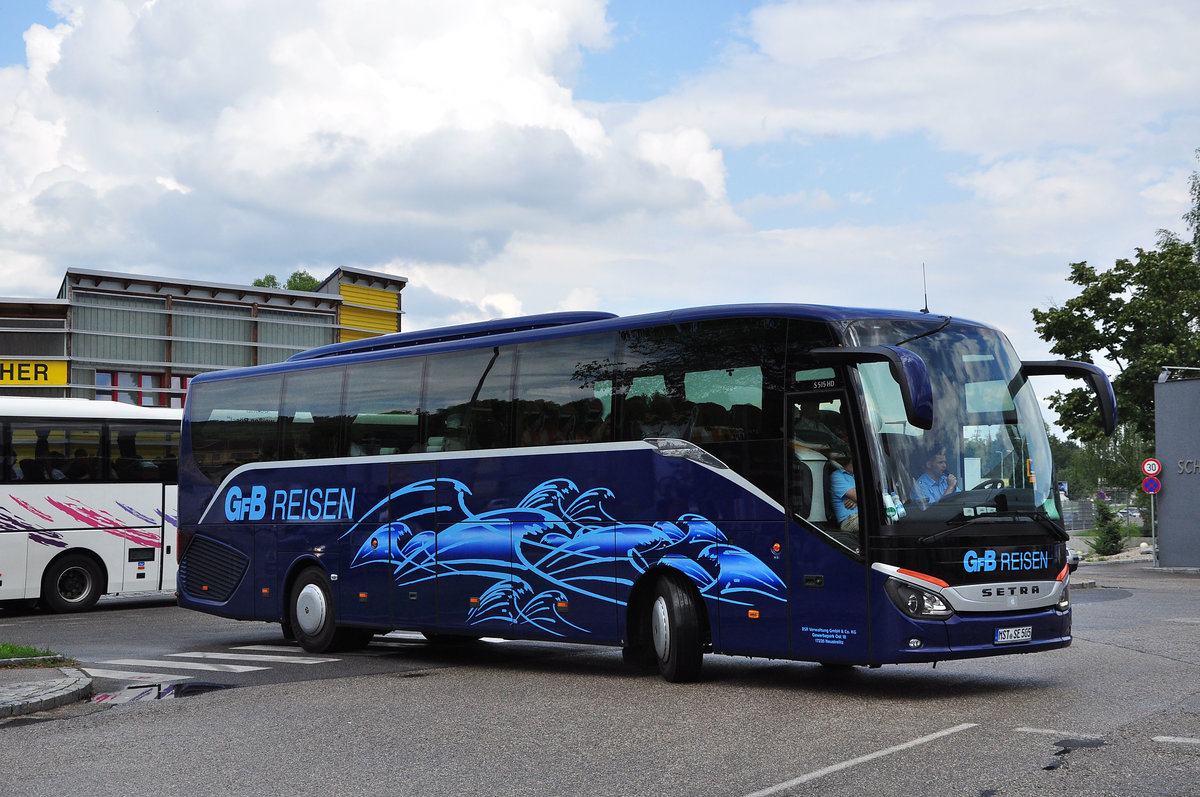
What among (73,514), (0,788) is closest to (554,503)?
(0,788)

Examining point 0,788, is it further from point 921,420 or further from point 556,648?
point 556,648

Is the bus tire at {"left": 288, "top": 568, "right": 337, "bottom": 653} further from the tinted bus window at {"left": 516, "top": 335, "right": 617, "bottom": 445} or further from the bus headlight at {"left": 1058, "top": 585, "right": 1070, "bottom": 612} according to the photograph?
the bus headlight at {"left": 1058, "top": 585, "right": 1070, "bottom": 612}

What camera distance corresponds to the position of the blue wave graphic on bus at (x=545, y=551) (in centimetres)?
1195

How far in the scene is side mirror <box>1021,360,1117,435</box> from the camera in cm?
1155

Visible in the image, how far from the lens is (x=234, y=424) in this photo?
17719 millimetres

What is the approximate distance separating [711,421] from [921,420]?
260cm

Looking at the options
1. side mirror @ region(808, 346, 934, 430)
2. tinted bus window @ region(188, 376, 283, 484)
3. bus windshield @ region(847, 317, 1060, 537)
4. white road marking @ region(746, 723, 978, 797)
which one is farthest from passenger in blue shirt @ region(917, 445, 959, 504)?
tinted bus window @ region(188, 376, 283, 484)

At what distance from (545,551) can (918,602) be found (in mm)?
4228

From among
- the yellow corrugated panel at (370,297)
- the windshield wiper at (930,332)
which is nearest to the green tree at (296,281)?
the yellow corrugated panel at (370,297)

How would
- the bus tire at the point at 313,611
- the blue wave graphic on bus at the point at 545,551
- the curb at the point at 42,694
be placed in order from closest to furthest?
the curb at the point at 42,694 < the blue wave graphic on bus at the point at 545,551 < the bus tire at the point at 313,611

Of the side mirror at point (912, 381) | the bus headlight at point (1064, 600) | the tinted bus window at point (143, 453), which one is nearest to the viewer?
the side mirror at point (912, 381)

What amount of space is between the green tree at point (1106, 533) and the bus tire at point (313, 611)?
1710 inches

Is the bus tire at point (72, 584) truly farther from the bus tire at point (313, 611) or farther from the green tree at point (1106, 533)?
the green tree at point (1106, 533)

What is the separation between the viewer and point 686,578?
1223 centimetres
